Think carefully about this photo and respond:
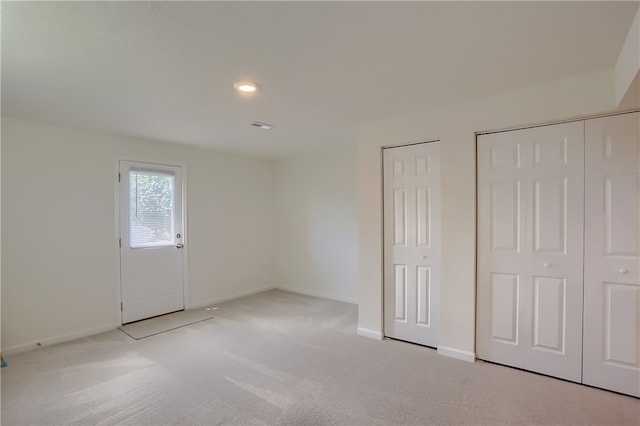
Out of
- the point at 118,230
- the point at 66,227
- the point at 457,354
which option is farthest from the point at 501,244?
the point at 66,227

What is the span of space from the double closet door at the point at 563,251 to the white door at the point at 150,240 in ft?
12.6

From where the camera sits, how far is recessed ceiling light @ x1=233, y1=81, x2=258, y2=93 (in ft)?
7.96

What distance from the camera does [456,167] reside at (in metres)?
2.96

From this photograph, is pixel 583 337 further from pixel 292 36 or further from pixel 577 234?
pixel 292 36

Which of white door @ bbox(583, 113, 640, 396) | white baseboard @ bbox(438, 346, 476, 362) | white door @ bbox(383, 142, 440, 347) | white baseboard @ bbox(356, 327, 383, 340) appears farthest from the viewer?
white baseboard @ bbox(356, 327, 383, 340)

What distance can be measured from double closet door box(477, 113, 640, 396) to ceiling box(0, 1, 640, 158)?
1.85 feet

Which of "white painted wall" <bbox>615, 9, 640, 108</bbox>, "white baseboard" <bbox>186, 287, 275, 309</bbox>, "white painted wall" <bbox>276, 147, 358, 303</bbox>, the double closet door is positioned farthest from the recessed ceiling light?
"white baseboard" <bbox>186, 287, 275, 309</bbox>

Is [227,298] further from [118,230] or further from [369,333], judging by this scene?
[369,333]

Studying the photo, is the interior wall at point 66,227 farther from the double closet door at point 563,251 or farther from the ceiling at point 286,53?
the double closet door at point 563,251

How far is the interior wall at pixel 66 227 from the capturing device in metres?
3.21

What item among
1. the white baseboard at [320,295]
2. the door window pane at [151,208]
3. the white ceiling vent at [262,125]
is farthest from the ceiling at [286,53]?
the white baseboard at [320,295]

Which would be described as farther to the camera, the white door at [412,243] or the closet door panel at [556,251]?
the white door at [412,243]

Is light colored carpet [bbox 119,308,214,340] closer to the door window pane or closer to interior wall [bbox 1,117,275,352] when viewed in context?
interior wall [bbox 1,117,275,352]

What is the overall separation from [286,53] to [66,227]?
128 inches
